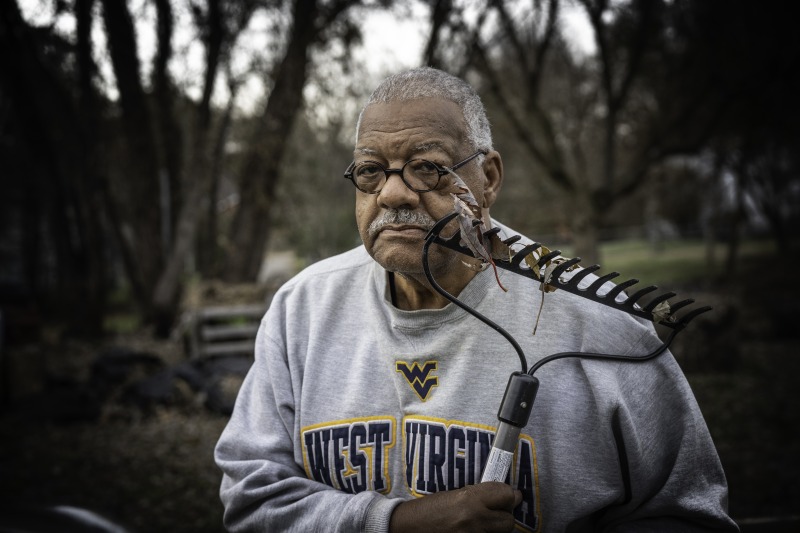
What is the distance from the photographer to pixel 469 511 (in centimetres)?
142

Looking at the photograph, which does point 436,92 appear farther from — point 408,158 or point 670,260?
point 670,260

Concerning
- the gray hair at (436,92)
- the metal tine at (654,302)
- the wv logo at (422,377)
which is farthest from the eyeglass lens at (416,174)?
the metal tine at (654,302)

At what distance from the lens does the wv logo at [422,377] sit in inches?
66.1

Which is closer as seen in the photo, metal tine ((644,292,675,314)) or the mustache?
metal tine ((644,292,675,314))

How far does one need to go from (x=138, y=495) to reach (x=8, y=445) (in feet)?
5.50

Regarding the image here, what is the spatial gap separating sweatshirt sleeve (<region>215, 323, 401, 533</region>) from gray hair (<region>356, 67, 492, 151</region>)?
804 mm

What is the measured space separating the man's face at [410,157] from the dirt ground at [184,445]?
120 inches

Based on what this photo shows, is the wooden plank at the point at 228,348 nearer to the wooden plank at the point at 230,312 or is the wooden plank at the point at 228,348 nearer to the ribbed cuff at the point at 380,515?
the wooden plank at the point at 230,312

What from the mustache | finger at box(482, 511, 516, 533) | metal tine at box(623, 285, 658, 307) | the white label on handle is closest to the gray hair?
the mustache

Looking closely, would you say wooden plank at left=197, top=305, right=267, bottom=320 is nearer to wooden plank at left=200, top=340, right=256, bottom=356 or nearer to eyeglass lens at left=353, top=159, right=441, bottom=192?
wooden plank at left=200, top=340, right=256, bottom=356

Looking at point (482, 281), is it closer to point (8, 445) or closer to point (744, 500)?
point (744, 500)

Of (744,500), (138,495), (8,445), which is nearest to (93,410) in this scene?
(8,445)

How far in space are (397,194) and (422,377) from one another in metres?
0.50

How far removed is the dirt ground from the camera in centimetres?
439
